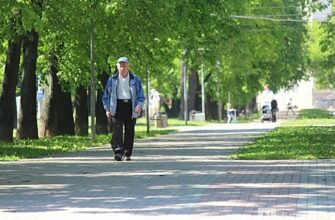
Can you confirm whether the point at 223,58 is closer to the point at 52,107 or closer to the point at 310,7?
the point at 310,7

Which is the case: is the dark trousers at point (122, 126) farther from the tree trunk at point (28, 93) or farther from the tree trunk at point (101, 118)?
the tree trunk at point (101, 118)

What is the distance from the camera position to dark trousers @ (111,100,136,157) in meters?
16.6

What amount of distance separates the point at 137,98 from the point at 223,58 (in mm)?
34214

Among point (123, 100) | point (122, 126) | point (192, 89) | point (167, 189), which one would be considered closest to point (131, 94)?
point (123, 100)

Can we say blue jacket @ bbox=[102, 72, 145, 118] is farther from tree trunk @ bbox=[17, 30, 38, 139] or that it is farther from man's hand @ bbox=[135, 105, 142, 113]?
tree trunk @ bbox=[17, 30, 38, 139]

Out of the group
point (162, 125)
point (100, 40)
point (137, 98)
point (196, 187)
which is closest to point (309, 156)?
point (137, 98)

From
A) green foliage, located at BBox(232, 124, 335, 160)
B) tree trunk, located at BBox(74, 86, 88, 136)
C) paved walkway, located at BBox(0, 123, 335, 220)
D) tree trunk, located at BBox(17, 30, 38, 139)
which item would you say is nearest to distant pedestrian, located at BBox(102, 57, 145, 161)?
paved walkway, located at BBox(0, 123, 335, 220)

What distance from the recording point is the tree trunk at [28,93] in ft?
87.0

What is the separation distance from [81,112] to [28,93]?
5.64 m

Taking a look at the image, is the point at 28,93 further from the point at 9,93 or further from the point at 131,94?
the point at 131,94

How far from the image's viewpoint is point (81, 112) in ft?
106

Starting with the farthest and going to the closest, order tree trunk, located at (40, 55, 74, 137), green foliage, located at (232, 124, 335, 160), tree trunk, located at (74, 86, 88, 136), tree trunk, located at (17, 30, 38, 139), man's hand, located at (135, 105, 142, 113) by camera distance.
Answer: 1. tree trunk, located at (74, 86, 88, 136)
2. tree trunk, located at (40, 55, 74, 137)
3. tree trunk, located at (17, 30, 38, 139)
4. green foliage, located at (232, 124, 335, 160)
5. man's hand, located at (135, 105, 142, 113)

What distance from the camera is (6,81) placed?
83.9ft

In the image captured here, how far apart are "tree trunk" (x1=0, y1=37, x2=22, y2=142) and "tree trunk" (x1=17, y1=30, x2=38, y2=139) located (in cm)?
80
